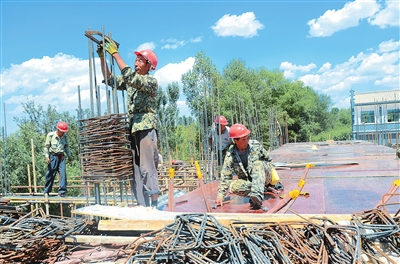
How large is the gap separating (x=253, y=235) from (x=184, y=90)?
2233cm

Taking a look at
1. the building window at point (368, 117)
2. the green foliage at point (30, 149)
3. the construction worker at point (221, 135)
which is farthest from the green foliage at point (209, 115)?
the building window at point (368, 117)

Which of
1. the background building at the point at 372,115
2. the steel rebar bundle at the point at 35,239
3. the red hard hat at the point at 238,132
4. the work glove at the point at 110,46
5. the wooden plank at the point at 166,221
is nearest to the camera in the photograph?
the steel rebar bundle at the point at 35,239

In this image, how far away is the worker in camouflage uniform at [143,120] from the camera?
10.6 feet

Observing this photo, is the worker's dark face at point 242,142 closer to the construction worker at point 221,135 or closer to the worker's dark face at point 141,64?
the worker's dark face at point 141,64

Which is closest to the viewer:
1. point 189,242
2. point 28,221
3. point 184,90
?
point 189,242

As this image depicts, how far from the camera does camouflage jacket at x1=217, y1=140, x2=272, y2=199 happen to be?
3.70 m

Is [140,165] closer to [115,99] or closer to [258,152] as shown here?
[115,99]

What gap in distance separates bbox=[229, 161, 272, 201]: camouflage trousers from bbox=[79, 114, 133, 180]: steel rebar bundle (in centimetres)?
127

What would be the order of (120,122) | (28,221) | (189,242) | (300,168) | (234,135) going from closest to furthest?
(189,242) → (28,221) → (120,122) → (234,135) → (300,168)

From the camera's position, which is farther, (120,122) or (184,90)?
(184,90)

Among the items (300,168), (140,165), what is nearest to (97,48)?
(140,165)

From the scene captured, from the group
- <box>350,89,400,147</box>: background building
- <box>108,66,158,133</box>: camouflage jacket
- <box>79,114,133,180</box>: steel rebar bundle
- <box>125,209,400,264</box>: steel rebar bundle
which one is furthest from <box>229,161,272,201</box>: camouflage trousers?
<box>350,89,400,147</box>: background building

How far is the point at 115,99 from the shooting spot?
3209 mm

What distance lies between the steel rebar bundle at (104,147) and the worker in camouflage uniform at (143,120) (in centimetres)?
17
